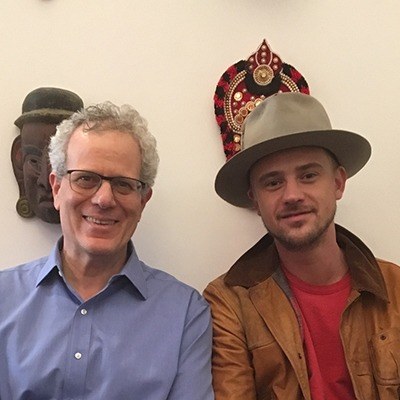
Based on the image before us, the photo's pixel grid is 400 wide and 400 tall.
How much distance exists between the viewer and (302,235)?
1324mm

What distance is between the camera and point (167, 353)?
4.10 ft

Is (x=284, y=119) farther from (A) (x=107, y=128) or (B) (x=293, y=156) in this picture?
(A) (x=107, y=128)

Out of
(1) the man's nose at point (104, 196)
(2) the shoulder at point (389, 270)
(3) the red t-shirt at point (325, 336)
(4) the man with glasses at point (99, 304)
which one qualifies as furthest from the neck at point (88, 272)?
(2) the shoulder at point (389, 270)

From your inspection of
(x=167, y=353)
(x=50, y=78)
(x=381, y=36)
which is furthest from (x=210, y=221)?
(x=381, y=36)

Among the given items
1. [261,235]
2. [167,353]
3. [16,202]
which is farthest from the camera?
[261,235]

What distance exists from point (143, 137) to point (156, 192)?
1.10 feet

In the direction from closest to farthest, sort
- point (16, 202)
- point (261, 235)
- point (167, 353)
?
point (167, 353) → point (16, 202) → point (261, 235)

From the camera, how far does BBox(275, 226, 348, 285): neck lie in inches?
55.1

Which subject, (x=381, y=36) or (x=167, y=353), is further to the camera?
(x=381, y=36)

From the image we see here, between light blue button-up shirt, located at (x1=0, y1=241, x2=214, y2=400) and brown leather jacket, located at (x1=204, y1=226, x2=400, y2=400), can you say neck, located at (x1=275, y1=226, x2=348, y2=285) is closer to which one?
brown leather jacket, located at (x1=204, y1=226, x2=400, y2=400)

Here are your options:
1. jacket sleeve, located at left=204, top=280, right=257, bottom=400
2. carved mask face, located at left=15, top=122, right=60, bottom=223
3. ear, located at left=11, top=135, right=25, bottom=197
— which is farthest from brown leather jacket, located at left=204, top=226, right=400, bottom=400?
ear, located at left=11, top=135, right=25, bottom=197

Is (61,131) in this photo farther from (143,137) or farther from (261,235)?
(261,235)

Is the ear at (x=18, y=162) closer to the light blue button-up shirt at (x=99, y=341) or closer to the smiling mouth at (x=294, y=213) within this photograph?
the light blue button-up shirt at (x=99, y=341)

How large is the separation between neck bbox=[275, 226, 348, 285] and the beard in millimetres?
46
